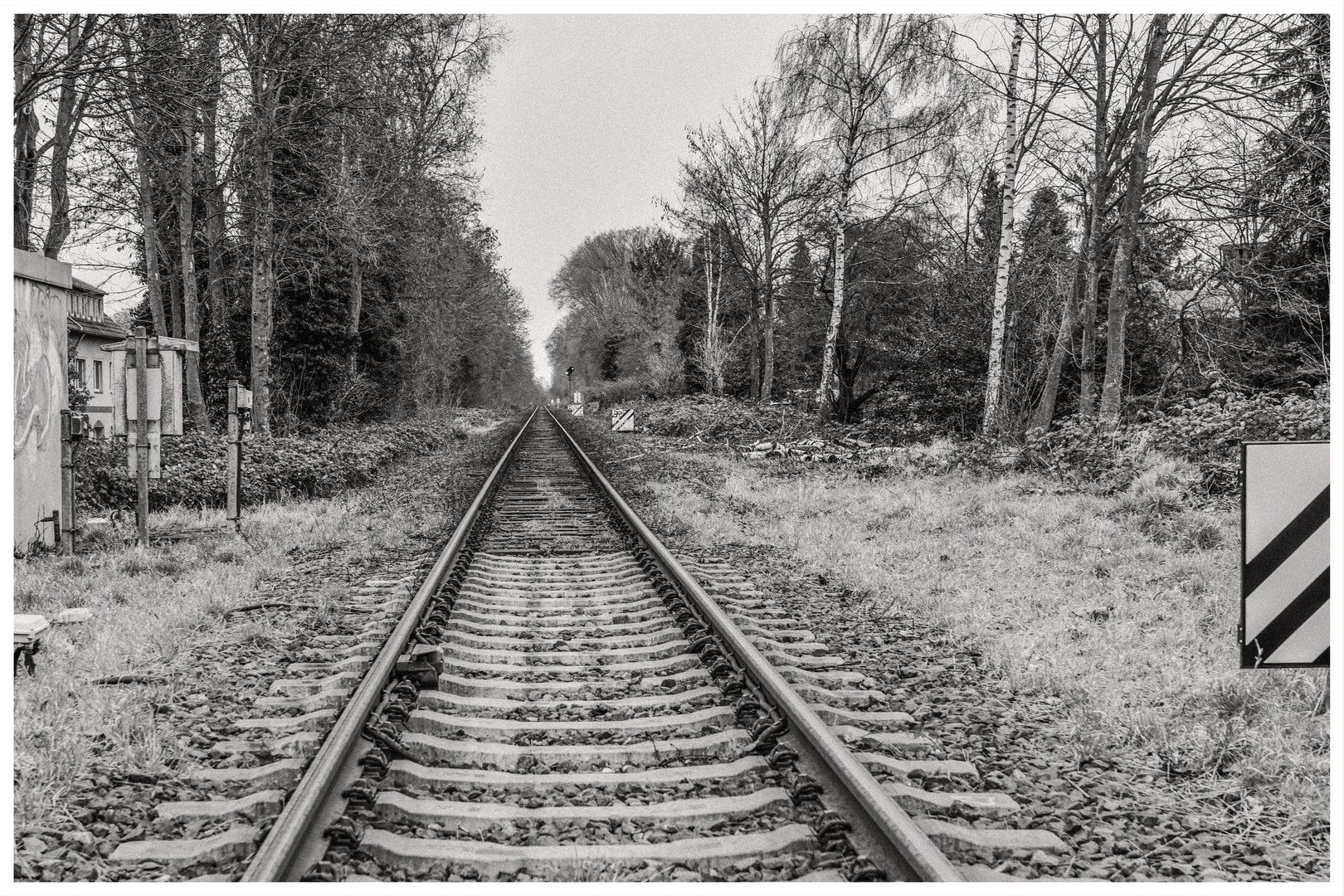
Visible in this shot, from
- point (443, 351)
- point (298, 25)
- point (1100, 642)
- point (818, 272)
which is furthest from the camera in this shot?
point (443, 351)

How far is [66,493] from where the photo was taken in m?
7.96

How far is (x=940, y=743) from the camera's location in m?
3.93

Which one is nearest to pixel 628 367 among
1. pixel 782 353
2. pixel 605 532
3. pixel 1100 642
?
pixel 782 353

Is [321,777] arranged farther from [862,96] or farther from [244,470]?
[862,96]

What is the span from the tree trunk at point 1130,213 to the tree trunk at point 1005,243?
159cm

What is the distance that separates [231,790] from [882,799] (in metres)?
2.36

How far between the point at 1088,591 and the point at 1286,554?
3497mm

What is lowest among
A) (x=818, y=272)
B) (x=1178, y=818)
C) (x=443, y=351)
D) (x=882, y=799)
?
(x=1178, y=818)

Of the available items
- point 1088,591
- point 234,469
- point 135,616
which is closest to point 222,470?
point 234,469

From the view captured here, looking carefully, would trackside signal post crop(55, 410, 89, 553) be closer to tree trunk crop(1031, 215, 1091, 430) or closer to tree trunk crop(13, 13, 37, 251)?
tree trunk crop(13, 13, 37, 251)

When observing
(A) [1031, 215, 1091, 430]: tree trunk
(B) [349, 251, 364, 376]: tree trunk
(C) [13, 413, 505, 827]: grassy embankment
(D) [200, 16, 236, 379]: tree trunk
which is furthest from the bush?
(B) [349, 251, 364, 376]: tree trunk

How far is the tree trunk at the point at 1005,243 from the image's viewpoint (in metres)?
14.0

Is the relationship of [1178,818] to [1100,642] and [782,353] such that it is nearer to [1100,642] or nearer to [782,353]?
[1100,642]

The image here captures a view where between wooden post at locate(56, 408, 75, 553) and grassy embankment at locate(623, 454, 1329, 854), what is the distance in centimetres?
556
